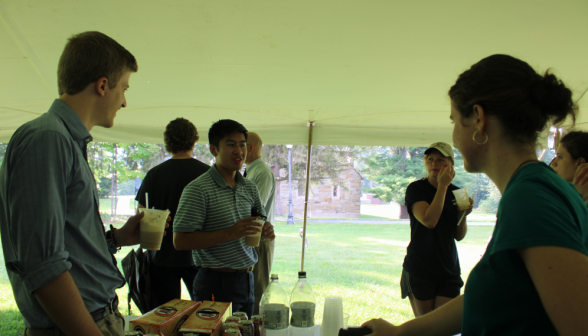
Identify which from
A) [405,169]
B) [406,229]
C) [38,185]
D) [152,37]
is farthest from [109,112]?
[405,169]

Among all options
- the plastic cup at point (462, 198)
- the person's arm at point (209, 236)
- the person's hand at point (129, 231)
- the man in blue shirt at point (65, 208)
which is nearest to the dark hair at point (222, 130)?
the person's arm at point (209, 236)

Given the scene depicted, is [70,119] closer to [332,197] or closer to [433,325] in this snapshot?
[433,325]

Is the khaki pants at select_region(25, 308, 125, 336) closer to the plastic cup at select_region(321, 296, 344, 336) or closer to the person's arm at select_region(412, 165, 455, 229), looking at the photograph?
the plastic cup at select_region(321, 296, 344, 336)

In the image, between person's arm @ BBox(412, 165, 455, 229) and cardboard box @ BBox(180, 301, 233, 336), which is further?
person's arm @ BBox(412, 165, 455, 229)

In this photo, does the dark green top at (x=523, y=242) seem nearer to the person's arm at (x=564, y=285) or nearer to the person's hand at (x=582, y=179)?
the person's arm at (x=564, y=285)

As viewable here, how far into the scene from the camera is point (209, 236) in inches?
74.9

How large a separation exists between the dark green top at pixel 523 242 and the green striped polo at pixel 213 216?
1.45 meters

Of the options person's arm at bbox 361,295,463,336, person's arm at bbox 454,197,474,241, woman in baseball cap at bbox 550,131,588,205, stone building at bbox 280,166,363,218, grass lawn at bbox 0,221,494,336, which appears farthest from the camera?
stone building at bbox 280,166,363,218

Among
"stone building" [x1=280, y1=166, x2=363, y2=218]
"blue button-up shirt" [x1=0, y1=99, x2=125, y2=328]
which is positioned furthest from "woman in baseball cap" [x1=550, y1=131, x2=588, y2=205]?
"stone building" [x1=280, y1=166, x2=363, y2=218]

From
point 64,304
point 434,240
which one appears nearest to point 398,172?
point 434,240

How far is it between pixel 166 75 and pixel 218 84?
0.44 metres

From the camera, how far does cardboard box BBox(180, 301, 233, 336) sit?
4.16ft

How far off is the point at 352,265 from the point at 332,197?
33.3 ft

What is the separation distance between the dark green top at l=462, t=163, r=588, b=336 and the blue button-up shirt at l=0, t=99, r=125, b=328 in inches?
39.2
